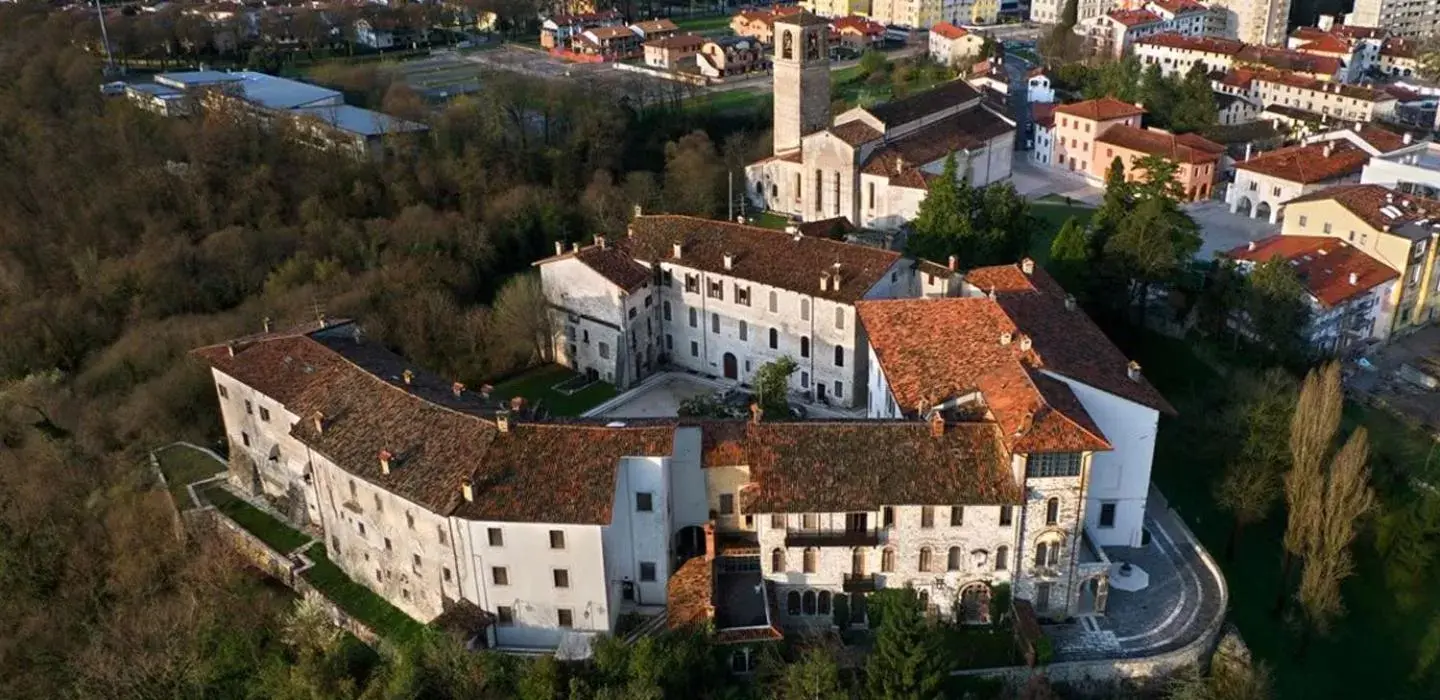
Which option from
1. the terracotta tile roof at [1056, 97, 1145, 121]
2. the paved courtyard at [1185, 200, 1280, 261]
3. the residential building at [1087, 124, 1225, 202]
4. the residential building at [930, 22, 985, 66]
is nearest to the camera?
the paved courtyard at [1185, 200, 1280, 261]

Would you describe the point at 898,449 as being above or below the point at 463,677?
above

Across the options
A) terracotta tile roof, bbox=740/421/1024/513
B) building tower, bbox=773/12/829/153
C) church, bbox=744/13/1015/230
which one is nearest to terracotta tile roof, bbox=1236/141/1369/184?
church, bbox=744/13/1015/230

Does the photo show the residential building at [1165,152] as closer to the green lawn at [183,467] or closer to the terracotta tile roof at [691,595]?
the terracotta tile roof at [691,595]

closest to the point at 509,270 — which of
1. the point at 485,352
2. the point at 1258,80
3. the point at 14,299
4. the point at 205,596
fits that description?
the point at 485,352

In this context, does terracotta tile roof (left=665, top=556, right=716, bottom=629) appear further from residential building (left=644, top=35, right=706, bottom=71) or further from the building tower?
residential building (left=644, top=35, right=706, bottom=71)

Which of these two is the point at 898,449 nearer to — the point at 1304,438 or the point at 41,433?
the point at 1304,438
